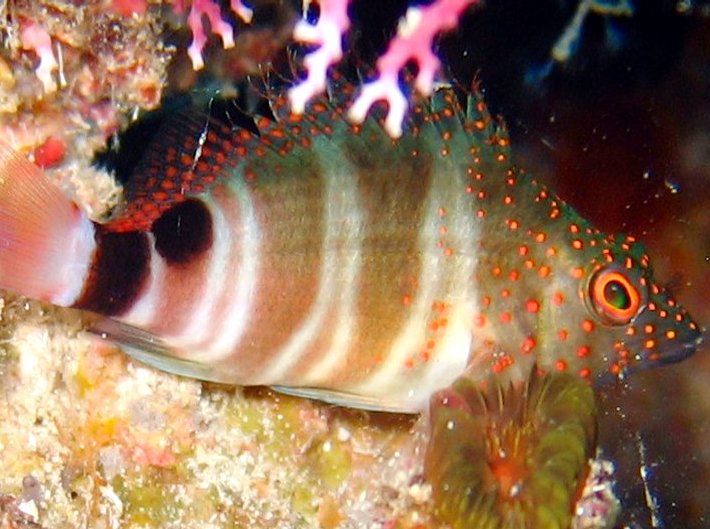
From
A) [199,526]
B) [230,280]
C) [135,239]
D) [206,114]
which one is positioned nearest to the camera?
[135,239]

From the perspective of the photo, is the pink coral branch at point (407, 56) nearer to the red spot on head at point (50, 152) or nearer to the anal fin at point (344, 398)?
the anal fin at point (344, 398)

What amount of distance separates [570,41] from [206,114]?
158 cm

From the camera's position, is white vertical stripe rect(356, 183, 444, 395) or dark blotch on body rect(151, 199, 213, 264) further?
white vertical stripe rect(356, 183, 444, 395)

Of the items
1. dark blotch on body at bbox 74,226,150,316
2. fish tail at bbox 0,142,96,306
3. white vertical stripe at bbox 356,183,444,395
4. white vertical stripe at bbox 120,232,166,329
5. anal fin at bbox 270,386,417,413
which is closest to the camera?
fish tail at bbox 0,142,96,306

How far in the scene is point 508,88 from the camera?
122 inches

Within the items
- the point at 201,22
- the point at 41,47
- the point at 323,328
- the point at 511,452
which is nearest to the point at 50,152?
the point at 41,47

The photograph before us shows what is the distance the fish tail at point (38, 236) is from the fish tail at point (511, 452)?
4.39ft

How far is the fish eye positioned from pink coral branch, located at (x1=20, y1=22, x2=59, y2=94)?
2.15 metres

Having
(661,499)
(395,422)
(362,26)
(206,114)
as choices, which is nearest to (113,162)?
(206,114)

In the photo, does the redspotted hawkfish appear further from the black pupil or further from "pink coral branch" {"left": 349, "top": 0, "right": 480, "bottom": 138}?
"pink coral branch" {"left": 349, "top": 0, "right": 480, "bottom": 138}

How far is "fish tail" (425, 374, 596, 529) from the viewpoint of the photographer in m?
2.31

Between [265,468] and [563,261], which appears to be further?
[265,468]

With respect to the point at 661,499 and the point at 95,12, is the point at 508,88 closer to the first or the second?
the point at 95,12

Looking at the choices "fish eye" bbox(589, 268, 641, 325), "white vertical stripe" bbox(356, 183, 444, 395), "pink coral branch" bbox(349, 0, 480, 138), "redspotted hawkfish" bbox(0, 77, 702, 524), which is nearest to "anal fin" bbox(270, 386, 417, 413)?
"redspotted hawkfish" bbox(0, 77, 702, 524)
